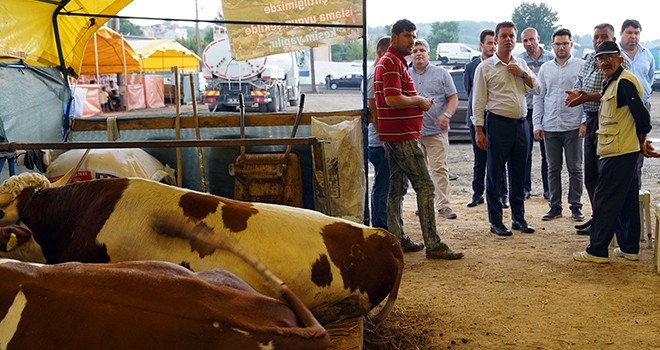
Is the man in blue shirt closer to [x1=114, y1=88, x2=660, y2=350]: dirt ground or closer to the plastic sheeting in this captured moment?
[x1=114, y1=88, x2=660, y2=350]: dirt ground

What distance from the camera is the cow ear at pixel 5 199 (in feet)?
13.0

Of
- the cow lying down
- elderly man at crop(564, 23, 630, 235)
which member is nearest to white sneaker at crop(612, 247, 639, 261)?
elderly man at crop(564, 23, 630, 235)

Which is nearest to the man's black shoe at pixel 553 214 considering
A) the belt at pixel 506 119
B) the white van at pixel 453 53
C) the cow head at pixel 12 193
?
the belt at pixel 506 119

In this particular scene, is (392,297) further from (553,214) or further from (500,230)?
(553,214)

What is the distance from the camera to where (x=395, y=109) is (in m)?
6.24

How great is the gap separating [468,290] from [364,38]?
2.29 metres

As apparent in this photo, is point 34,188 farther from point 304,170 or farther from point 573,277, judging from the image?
point 573,277

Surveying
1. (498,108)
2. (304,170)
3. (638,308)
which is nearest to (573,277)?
(638,308)

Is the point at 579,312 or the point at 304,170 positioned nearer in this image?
the point at 579,312

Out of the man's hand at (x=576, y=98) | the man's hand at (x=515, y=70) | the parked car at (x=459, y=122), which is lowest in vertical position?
the parked car at (x=459, y=122)

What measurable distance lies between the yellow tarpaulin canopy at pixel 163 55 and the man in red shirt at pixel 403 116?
26809 millimetres

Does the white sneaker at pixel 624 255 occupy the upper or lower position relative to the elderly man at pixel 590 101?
lower

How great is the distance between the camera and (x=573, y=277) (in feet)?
19.3

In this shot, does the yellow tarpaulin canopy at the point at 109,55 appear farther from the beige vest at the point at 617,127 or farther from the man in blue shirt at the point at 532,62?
the beige vest at the point at 617,127
